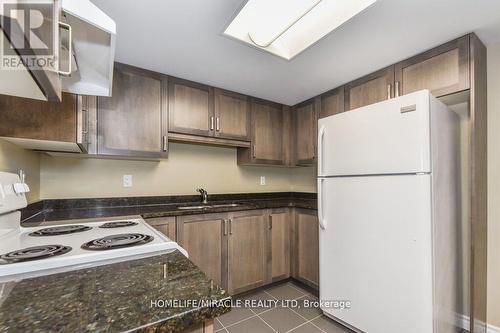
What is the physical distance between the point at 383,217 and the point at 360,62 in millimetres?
1212

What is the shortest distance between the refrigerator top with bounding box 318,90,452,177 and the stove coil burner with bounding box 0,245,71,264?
1641 millimetres

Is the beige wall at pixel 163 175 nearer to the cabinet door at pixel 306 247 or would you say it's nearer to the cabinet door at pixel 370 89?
the cabinet door at pixel 306 247

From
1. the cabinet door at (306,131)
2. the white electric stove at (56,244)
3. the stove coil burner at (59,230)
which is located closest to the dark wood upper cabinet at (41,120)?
the white electric stove at (56,244)

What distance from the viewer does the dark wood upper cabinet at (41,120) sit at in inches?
44.6

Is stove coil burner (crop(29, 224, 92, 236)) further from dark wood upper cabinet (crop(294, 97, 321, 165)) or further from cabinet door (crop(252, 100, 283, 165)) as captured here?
dark wood upper cabinet (crop(294, 97, 321, 165))

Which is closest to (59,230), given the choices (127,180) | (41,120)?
(41,120)

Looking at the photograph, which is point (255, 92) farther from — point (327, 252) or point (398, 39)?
point (327, 252)

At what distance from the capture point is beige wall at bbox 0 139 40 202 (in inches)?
47.3

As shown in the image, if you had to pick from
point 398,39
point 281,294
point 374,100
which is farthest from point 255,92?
point 281,294

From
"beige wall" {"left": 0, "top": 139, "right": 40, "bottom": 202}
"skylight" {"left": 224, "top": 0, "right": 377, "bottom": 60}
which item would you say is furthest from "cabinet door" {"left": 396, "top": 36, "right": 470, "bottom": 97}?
"beige wall" {"left": 0, "top": 139, "right": 40, "bottom": 202}

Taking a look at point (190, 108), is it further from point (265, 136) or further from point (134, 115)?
point (265, 136)

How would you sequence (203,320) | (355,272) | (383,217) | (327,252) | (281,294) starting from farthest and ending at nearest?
(281,294) < (327,252) < (355,272) < (383,217) < (203,320)

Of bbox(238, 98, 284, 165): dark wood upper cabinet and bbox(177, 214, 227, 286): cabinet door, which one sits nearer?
bbox(177, 214, 227, 286): cabinet door

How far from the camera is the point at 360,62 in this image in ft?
6.07
